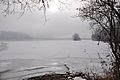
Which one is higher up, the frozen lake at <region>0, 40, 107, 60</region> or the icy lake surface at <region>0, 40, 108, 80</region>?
the icy lake surface at <region>0, 40, 108, 80</region>

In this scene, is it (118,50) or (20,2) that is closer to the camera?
→ (20,2)

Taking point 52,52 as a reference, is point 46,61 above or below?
above

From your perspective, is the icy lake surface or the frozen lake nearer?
the icy lake surface

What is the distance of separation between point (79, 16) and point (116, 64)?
6360mm

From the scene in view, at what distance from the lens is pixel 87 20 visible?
37.7 feet

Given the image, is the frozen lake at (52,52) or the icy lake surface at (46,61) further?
the frozen lake at (52,52)

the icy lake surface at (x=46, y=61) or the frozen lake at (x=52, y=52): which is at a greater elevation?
the icy lake surface at (x=46, y=61)

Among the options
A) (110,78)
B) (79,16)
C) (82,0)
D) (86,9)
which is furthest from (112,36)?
(79,16)

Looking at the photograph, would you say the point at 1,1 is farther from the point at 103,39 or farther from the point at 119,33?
the point at 103,39

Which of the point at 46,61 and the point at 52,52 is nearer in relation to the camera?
the point at 46,61

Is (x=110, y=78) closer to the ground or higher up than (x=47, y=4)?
closer to the ground

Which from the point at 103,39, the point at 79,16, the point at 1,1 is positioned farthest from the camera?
the point at 79,16

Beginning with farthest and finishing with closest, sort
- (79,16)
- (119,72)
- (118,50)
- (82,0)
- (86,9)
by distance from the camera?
(79,16) < (86,9) < (82,0) < (118,50) < (119,72)

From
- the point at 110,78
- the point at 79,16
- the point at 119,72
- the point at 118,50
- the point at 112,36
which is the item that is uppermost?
the point at 79,16
